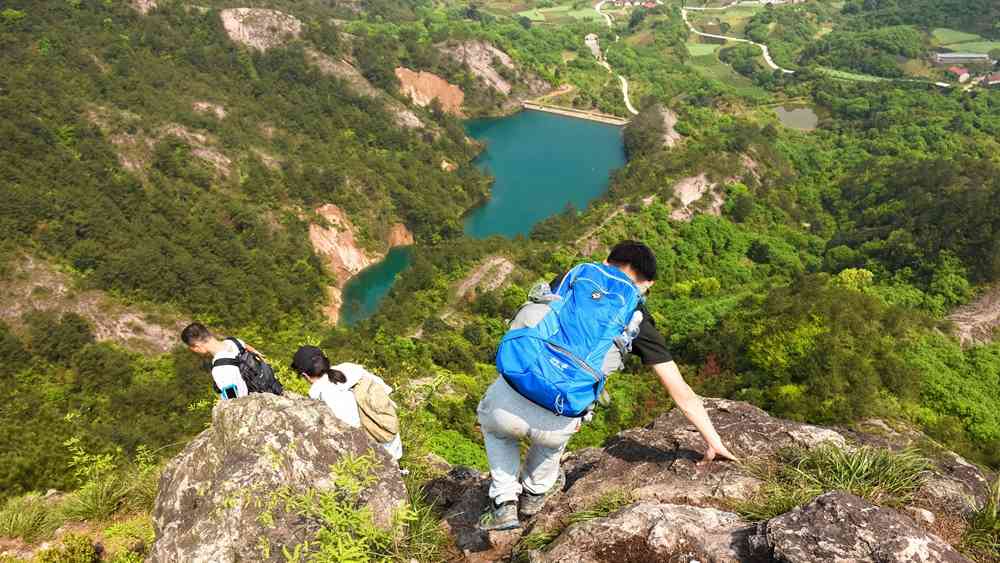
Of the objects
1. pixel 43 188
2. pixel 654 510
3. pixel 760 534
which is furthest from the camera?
pixel 43 188

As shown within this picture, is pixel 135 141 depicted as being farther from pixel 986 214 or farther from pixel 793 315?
pixel 986 214

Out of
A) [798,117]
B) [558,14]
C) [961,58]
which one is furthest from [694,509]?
[558,14]

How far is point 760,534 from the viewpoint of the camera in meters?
3.82

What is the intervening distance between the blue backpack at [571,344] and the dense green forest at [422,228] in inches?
114

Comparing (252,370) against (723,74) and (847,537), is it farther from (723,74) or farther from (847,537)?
(723,74)

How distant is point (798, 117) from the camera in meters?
87.2

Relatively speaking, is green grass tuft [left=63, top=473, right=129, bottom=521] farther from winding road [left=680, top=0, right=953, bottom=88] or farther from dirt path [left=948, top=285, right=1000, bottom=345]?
winding road [left=680, top=0, right=953, bottom=88]

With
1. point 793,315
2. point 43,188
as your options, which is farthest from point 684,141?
point 43,188

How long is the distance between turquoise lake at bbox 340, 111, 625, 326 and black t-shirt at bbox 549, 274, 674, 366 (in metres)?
47.9

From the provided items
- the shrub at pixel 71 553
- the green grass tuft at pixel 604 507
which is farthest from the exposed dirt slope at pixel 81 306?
the green grass tuft at pixel 604 507

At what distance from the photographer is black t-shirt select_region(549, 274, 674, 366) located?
4.12 metres

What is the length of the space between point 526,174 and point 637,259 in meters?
75.6

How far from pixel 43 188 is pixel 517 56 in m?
80.8

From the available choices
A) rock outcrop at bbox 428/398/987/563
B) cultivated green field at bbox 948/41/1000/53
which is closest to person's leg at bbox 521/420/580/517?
rock outcrop at bbox 428/398/987/563
